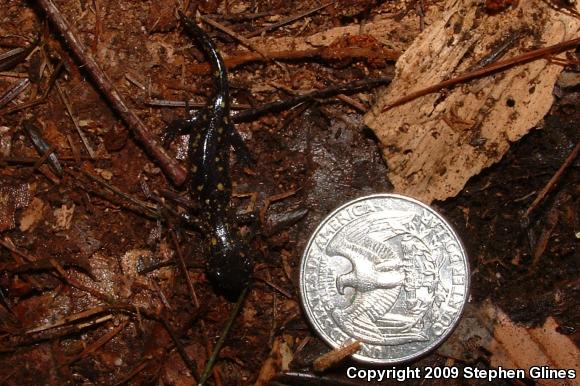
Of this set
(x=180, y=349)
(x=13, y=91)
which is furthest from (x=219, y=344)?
(x=13, y=91)

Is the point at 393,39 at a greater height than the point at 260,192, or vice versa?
the point at 393,39

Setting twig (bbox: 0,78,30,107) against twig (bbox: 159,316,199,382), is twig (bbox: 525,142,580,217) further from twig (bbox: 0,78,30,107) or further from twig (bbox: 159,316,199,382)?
twig (bbox: 0,78,30,107)

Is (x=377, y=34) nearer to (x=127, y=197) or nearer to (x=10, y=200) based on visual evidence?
(x=127, y=197)

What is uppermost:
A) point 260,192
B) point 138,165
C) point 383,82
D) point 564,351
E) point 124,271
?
point 383,82

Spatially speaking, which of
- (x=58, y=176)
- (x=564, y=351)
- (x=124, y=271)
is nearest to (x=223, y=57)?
(x=58, y=176)

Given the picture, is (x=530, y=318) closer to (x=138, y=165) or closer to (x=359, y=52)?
(x=359, y=52)
